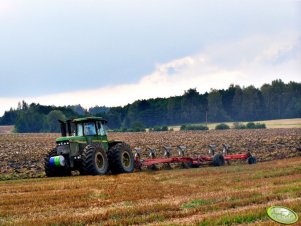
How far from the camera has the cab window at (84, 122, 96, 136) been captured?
916 inches


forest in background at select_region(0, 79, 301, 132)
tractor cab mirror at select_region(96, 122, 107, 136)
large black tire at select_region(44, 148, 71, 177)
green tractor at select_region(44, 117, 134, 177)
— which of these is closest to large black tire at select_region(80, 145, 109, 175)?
green tractor at select_region(44, 117, 134, 177)

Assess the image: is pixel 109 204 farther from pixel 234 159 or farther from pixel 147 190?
pixel 234 159

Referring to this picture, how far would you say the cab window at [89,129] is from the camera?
23.3 m

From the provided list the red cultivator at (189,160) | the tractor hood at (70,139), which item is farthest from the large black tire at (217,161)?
the tractor hood at (70,139)

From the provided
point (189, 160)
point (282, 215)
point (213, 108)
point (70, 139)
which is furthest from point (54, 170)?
point (213, 108)

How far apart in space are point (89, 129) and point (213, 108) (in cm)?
10672

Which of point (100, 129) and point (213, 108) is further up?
point (213, 108)

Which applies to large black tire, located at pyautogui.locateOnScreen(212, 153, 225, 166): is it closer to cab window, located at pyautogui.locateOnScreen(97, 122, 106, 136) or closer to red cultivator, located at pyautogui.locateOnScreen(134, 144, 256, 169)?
red cultivator, located at pyautogui.locateOnScreen(134, 144, 256, 169)

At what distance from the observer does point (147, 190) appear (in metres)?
15.3

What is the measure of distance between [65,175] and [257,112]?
10920 centimetres

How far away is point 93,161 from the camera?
21.2 m

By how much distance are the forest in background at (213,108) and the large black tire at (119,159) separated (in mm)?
93716

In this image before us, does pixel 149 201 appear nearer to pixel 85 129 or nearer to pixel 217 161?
pixel 85 129

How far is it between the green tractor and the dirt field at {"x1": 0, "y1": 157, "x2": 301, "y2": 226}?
3.03m
